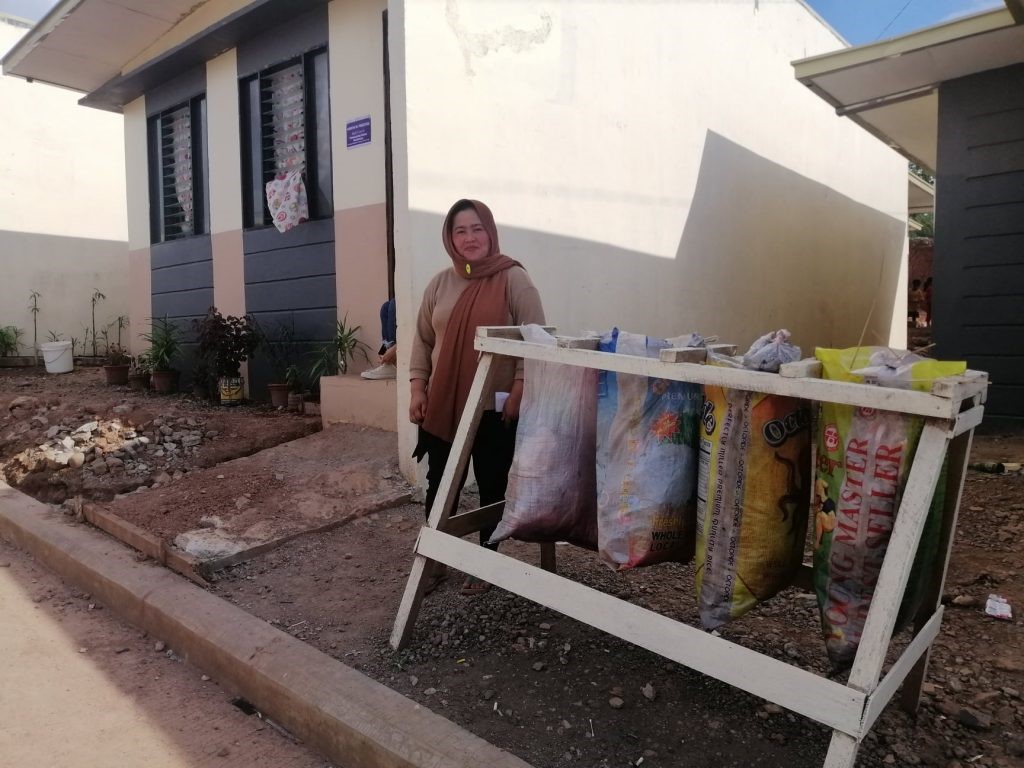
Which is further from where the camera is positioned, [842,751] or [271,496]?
[271,496]

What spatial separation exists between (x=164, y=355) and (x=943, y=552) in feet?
27.0

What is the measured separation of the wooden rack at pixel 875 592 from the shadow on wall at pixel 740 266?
7.66ft

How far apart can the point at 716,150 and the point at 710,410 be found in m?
6.14

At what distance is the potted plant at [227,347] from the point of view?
6.95 meters

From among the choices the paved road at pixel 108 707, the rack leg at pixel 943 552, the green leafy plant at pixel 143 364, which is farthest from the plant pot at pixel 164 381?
the rack leg at pixel 943 552

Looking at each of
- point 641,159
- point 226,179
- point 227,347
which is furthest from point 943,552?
point 226,179

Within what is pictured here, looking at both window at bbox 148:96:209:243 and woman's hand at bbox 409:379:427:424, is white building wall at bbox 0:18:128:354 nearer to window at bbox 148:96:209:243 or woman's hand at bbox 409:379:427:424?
window at bbox 148:96:209:243

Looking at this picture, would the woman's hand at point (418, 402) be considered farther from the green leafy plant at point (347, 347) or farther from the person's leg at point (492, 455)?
the green leafy plant at point (347, 347)

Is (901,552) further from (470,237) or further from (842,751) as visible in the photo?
(470,237)

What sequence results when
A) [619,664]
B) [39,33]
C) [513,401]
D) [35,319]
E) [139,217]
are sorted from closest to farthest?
[619,664] < [513,401] < [39,33] < [139,217] < [35,319]

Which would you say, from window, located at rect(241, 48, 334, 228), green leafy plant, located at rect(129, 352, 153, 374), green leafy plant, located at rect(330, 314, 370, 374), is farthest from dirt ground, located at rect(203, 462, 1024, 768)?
green leafy plant, located at rect(129, 352, 153, 374)

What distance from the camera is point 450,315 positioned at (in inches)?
119

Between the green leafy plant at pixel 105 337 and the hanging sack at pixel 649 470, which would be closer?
the hanging sack at pixel 649 470

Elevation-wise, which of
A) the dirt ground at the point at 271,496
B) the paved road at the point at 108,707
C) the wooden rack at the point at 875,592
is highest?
the wooden rack at the point at 875,592
